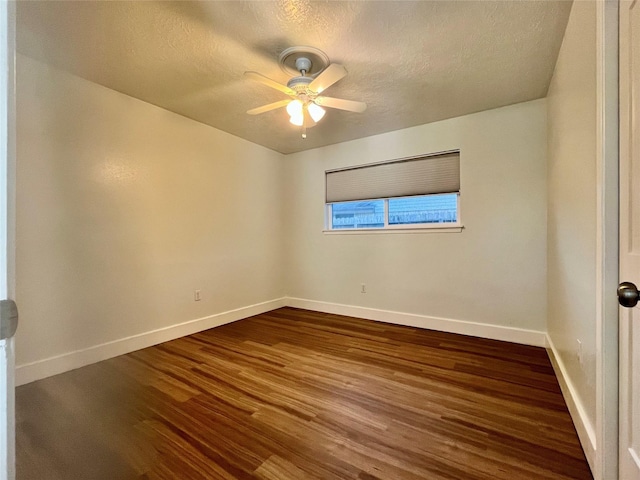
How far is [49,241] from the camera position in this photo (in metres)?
2.16

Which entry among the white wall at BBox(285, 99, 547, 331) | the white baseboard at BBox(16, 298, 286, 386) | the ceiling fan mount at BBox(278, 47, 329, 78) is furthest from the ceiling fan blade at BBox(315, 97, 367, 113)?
the white baseboard at BBox(16, 298, 286, 386)

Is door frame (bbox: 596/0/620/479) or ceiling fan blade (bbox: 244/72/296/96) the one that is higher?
ceiling fan blade (bbox: 244/72/296/96)

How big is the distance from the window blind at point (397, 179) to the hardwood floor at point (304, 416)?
180cm

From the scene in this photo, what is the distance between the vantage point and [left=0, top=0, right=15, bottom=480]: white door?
550 millimetres

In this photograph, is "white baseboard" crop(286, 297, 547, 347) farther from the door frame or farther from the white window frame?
the door frame

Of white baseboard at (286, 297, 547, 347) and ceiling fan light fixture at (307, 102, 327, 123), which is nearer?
ceiling fan light fixture at (307, 102, 327, 123)

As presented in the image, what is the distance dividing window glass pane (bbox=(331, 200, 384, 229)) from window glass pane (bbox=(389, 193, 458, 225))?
0.17 metres

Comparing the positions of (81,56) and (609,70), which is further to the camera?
(81,56)

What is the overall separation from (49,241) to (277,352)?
2.08 metres

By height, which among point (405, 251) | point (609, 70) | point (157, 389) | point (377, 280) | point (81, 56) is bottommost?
point (157, 389)

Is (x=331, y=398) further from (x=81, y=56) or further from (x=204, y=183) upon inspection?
(x=81, y=56)

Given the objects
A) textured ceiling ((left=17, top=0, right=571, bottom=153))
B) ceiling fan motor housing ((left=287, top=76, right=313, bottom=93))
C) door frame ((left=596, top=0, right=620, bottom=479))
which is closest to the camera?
door frame ((left=596, top=0, right=620, bottom=479))

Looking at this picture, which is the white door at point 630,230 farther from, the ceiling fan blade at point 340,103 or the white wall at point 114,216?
the white wall at point 114,216

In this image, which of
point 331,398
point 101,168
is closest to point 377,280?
point 331,398
